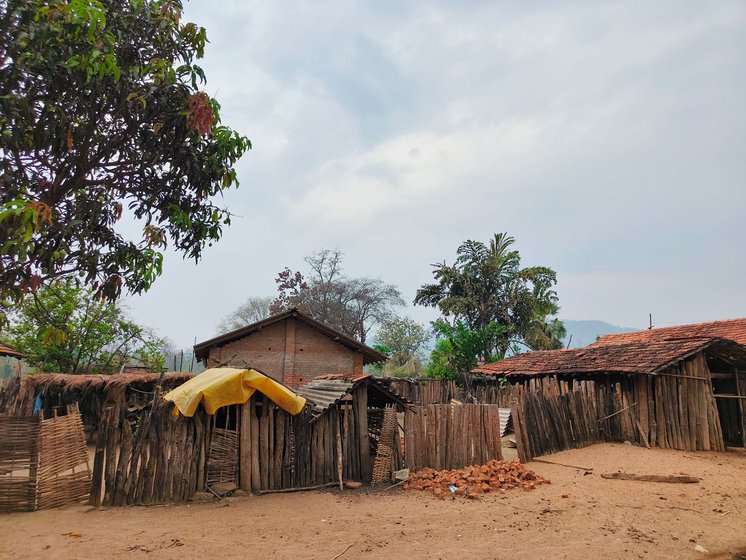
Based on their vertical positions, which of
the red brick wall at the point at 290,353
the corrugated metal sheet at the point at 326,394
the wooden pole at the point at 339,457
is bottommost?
the wooden pole at the point at 339,457

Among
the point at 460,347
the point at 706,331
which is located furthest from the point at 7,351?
the point at 706,331

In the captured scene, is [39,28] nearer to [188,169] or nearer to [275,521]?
[188,169]

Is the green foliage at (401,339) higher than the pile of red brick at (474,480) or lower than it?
higher

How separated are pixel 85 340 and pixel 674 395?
25.0m

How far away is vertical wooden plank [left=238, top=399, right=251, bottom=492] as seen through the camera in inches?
364

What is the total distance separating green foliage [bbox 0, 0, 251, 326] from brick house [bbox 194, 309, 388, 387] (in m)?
12.8

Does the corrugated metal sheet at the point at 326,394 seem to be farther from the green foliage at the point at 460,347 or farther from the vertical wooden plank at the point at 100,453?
the green foliage at the point at 460,347

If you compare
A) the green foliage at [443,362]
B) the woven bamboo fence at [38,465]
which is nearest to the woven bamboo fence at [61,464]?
the woven bamboo fence at [38,465]

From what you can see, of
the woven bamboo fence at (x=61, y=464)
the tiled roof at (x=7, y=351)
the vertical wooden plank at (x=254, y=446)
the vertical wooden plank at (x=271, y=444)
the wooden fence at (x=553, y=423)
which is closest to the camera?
the woven bamboo fence at (x=61, y=464)

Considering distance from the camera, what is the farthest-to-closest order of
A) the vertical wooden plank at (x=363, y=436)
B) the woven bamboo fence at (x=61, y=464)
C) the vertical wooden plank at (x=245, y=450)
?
the vertical wooden plank at (x=363, y=436)
the vertical wooden plank at (x=245, y=450)
the woven bamboo fence at (x=61, y=464)

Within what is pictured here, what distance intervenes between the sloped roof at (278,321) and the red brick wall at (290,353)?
0.69 ft

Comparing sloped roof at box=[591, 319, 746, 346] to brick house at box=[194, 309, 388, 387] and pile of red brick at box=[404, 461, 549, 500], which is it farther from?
pile of red brick at box=[404, 461, 549, 500]

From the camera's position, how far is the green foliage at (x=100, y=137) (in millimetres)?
5559

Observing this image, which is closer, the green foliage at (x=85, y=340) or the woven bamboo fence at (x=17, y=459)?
the woven bamboo fence at (x=17, y=459)
